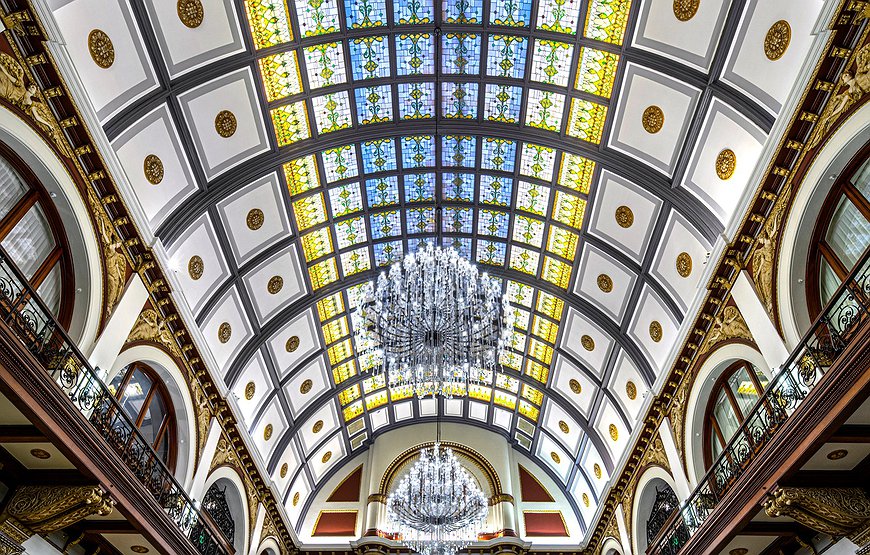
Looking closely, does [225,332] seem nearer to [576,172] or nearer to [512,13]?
[576,172]

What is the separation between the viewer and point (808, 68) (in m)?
7.50

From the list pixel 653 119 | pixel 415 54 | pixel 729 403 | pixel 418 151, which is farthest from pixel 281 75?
pixel 729 403

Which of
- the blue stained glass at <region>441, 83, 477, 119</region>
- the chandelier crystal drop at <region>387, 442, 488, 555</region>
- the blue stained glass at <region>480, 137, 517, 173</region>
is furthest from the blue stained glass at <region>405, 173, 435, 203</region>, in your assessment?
the chandelier crystal drop at <region>387, 442, 488, 555</region>

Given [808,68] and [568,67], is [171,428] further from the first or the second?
[808,68]

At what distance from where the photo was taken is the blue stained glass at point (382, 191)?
14.2 m

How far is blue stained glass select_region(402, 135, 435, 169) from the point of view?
13523 millimetres

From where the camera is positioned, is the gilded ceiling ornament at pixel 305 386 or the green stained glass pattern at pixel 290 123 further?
the gilded ceiling ornament at pixel 305 386

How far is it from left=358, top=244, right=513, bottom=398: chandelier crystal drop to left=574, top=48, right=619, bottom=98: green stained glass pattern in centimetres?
414

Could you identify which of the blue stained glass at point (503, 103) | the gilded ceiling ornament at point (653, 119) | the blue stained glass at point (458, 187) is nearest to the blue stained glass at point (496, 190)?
the blue stained glass at point (458, 187)

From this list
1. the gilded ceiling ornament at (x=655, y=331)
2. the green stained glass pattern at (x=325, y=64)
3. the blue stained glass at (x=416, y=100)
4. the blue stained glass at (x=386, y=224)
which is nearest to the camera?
the green stained glass pattern at (x=325, y=64)

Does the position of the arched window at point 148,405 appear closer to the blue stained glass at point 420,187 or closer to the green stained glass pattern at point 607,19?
the blue stained glass at point 420,187

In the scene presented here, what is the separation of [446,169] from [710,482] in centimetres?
836

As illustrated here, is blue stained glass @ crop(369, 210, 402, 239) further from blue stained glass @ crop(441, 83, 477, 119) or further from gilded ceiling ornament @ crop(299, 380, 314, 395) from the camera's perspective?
gilded ceiling ornament @ crop(299, 380, 314, 395)

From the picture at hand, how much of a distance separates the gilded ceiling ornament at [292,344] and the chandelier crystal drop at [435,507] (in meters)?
4.54
